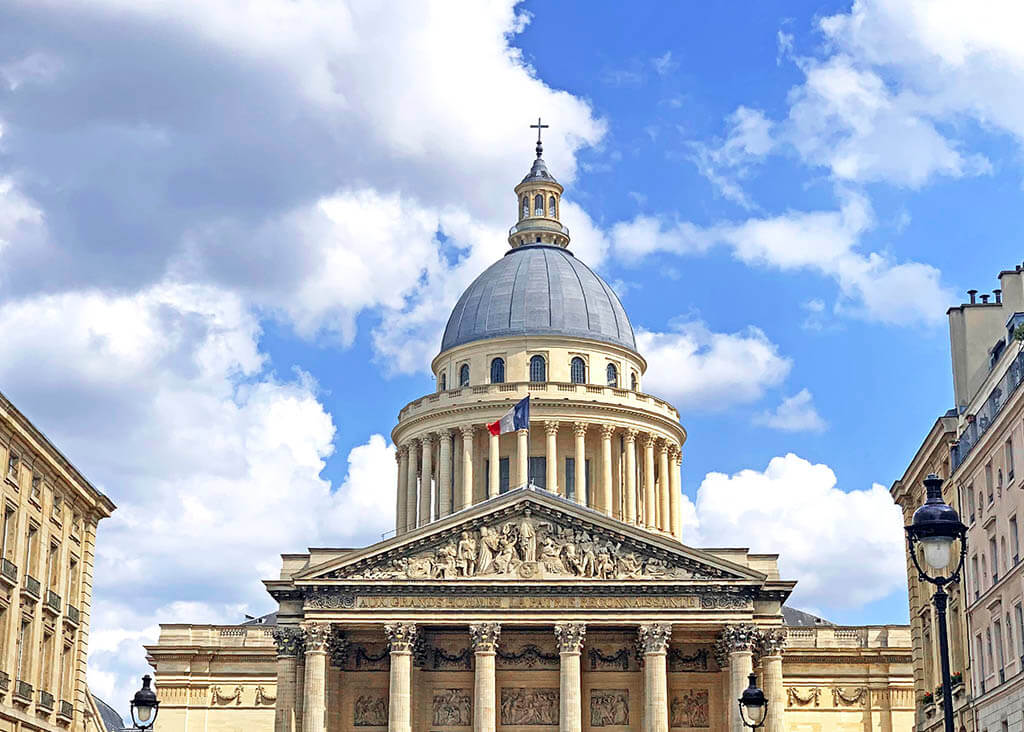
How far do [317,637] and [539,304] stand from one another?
3630 cm

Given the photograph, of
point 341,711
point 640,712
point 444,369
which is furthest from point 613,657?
point 444,369

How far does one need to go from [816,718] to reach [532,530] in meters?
22.5

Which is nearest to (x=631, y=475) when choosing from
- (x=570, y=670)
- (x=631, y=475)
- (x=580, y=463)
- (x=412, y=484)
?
(x=631, y=475)

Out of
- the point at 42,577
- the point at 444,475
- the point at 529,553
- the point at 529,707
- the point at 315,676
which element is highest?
the point at 444,475

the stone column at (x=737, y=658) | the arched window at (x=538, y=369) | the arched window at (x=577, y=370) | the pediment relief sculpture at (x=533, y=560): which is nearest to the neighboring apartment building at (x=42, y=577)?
the pediment relief sculpture at (x=533, y=560)

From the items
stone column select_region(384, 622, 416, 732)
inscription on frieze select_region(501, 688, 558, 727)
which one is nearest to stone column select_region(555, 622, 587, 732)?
inscription on frieze select_region(501, 688, 558, 727)

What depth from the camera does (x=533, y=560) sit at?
76.6m

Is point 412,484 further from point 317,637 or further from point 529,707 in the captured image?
point 317,637

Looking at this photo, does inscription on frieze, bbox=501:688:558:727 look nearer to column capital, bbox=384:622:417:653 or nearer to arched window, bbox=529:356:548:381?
column capital, bbox=384:622:417:653

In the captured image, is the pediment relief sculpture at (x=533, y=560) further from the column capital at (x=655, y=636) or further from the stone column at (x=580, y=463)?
the stone column at (x=580, y=463)

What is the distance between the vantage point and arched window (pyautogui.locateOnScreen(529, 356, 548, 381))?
104m

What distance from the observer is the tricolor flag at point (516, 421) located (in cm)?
8750

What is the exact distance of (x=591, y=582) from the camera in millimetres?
75812

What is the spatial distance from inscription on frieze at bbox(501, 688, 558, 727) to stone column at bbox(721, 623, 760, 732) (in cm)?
894
